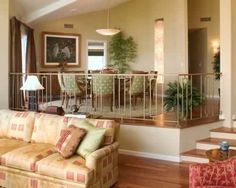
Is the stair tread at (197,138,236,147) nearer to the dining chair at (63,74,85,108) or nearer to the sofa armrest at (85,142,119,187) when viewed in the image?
the sofa armrest at (85,142,119,187)

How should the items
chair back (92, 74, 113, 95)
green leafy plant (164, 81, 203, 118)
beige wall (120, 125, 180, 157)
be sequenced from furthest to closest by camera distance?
chair back (92, 74, 113, 95) < green leafy plant (164, 81, 203, 118) < beige wall (120, 125, 180, 157)

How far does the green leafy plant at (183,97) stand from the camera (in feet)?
20.8

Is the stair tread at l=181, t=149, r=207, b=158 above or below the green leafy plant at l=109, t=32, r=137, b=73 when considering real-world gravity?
below

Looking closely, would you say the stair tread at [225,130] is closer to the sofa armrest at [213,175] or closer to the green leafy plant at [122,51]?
the sofa armrest at [213,175]

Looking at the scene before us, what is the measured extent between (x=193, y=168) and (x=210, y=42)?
8993mm

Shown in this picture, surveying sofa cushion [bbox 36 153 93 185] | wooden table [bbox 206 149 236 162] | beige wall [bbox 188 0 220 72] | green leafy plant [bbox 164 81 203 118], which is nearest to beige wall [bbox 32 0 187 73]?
beige wall [bbox 188 0 220 72]

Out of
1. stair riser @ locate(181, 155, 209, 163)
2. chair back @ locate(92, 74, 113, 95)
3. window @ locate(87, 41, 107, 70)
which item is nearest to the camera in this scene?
stair riser @ locate(181, 155, 209, 163)

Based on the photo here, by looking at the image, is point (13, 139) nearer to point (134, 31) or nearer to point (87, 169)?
point (87, 169)

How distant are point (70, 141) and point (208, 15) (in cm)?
884

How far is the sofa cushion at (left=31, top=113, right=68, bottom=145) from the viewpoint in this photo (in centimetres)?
491

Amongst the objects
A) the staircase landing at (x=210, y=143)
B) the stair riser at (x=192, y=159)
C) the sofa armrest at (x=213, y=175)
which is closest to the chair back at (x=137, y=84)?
the staircase landing at (x=210, y=143)

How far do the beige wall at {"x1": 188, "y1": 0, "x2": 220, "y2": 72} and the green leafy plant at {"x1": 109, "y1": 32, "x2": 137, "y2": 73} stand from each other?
242cm

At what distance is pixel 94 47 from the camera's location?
44.5ft

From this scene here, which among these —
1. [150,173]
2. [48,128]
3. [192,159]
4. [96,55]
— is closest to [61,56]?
[96,55]
